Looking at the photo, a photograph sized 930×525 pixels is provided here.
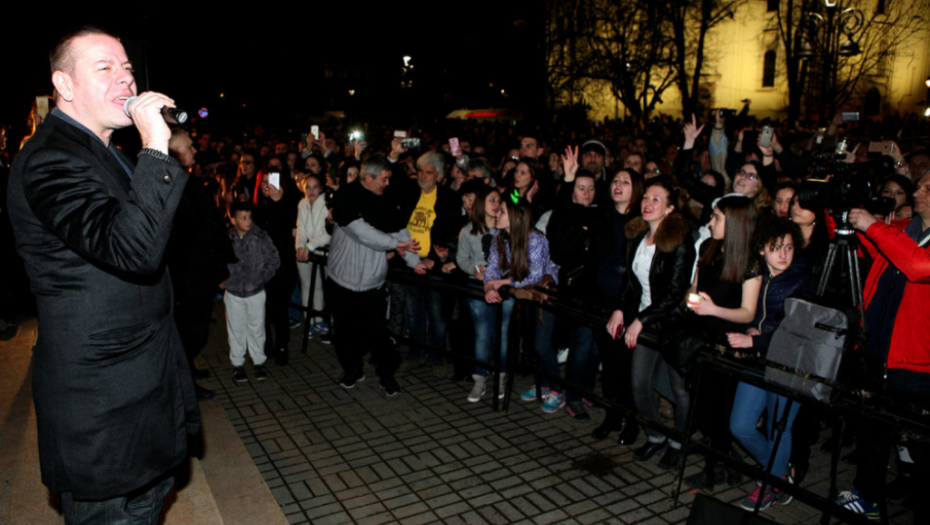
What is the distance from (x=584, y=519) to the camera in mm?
4230

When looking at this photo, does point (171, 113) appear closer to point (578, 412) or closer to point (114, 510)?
point (114, 510)

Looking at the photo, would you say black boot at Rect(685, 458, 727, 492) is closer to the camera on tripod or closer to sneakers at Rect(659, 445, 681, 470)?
sneakers at Rect(659, 445, 681, 470)

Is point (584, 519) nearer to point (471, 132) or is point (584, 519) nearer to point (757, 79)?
point (471, 132)

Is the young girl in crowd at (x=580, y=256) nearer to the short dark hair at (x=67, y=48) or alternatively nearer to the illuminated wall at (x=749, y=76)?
the short dark hair at (x=67, y=48)

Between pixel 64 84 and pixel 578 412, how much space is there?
465 centimetres

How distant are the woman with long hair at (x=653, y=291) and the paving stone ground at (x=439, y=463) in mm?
381

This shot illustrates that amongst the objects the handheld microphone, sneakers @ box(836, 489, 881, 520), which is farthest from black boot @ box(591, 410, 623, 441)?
the handheld microphone

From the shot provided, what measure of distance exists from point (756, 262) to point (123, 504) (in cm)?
404

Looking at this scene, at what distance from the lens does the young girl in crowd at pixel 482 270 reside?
628 centimetres

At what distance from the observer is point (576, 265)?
6.32m

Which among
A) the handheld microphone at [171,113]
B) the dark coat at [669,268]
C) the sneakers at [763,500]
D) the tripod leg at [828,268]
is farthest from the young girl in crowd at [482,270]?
the handheld microphone at [171,113]

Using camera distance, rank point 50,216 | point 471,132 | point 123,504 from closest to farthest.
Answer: point 50,216 → point 123,504 → point 471,132

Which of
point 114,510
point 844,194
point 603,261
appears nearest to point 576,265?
point 603,261

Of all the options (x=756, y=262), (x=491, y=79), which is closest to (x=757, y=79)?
(x=491, y=79)
